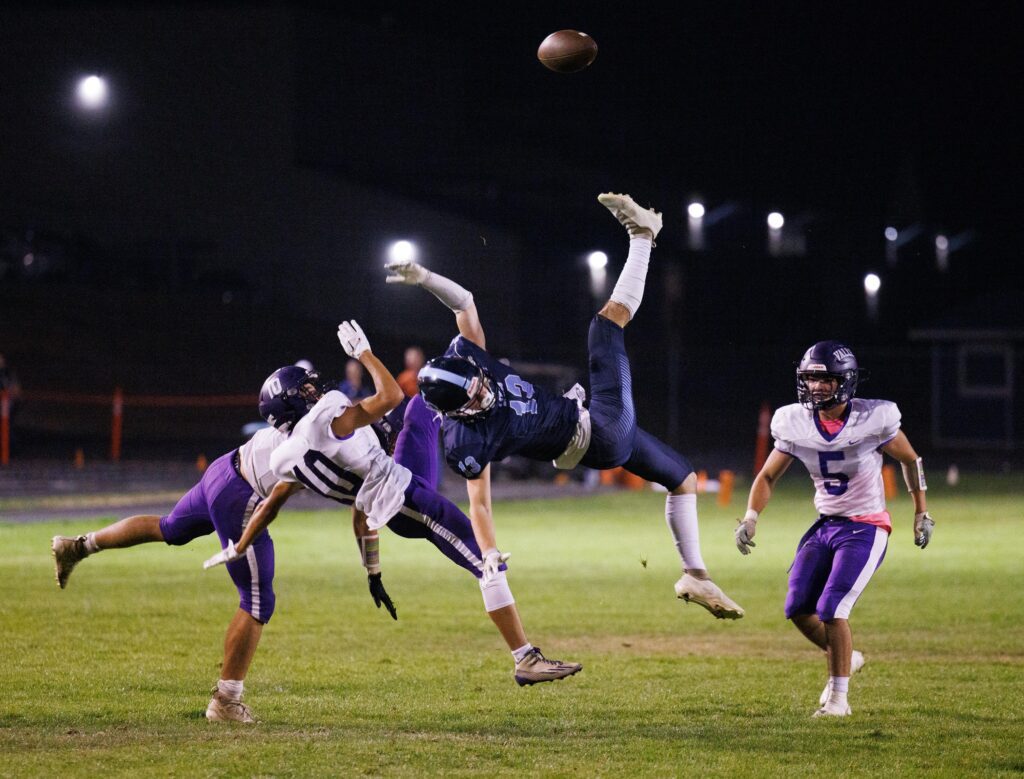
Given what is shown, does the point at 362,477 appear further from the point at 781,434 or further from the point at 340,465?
the point at 781,434

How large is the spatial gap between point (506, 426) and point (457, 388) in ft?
1.38

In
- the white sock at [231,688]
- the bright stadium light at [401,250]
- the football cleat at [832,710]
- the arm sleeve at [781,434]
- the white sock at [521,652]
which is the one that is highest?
the bright stadium light at [401,250]

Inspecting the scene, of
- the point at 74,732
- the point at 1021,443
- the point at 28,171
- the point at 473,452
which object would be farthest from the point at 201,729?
the point at 28,171

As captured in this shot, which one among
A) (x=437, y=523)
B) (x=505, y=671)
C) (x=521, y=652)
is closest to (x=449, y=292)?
(x=437, y=523)

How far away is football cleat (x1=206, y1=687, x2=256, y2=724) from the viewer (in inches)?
320

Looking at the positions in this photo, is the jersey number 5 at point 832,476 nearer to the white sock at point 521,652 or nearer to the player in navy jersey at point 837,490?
the player in navy jersey at point 837,490

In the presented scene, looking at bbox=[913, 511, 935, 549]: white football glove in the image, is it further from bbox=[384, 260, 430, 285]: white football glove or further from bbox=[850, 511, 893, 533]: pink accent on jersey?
bbox=[384, 260, 430, 285]: white football glove

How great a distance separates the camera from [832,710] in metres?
8.34

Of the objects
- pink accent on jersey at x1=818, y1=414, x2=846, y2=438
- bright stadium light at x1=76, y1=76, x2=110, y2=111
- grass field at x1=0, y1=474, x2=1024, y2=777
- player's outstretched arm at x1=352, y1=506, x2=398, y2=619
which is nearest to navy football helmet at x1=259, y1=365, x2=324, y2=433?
player's outstretched arm at x1=352, y1=506, x2=398, y2=619

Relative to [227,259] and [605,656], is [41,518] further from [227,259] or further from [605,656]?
[227,259]

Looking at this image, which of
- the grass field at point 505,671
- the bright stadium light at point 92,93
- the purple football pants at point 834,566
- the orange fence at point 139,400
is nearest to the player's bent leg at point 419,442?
the grass field at point 505,671

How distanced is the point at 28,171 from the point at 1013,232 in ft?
107

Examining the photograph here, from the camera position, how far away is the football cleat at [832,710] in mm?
8320

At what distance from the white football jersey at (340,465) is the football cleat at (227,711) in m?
1.26
